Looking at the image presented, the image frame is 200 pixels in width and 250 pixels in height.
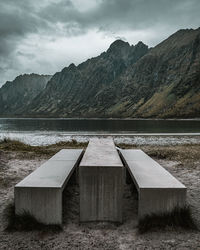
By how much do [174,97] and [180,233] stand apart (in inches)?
7997

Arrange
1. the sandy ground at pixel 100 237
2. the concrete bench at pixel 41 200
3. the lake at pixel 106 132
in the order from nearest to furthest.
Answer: the sandy ground at pixel 100 237, the concrete bench at pixel 41 200, the lake at pixel 106 132

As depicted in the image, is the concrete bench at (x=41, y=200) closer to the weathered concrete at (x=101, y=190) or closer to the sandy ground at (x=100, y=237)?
the sandy ground at (x=100, y=237)

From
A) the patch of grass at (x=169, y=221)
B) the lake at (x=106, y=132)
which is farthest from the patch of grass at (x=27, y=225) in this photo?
the lake at (x=106, y=132)

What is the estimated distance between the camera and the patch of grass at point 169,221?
14.4ft

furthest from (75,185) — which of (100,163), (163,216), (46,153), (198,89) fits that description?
(198,89)

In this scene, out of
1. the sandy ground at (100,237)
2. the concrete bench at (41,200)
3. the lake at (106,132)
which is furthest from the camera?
the lake at (106,132)

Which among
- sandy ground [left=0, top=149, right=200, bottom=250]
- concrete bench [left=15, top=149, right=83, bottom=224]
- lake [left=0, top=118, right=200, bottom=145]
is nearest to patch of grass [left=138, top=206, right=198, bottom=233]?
sandy ground [left=0, top=149, right=200, bottom=250]

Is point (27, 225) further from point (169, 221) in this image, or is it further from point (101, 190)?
point (169, 221)

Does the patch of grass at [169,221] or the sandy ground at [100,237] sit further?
the patch of grass at [169,221]

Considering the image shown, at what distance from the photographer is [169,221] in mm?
4418

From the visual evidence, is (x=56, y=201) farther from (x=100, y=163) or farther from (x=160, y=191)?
(x=160, y=191)

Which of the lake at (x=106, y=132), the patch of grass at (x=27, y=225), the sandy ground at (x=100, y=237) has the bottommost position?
the lake at (x=106, y=132)

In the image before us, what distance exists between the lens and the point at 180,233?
4273 millimetres

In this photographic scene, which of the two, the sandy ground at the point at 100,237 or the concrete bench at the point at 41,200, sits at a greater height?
the concrete bench at the point at 41,200
